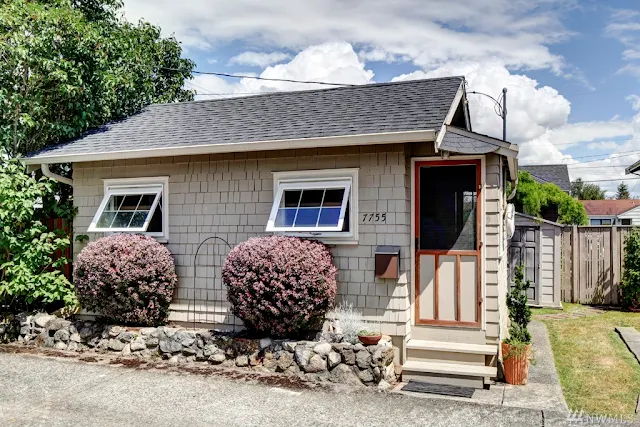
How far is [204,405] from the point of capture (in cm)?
485

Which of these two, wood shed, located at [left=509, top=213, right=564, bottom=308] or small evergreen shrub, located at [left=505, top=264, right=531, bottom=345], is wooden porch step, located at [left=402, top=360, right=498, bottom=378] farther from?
wood shed, located at [left=509, top=213, right=564, bottom=308]

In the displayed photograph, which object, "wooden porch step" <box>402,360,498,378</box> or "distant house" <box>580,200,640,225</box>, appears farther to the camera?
"distant house" <box>580,200,640,225</box>

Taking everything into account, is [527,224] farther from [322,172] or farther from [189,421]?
[189,421]

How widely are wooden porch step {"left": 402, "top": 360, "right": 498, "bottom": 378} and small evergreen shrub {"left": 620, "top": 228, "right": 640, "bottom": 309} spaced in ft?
19.1

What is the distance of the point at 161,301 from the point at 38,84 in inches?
171

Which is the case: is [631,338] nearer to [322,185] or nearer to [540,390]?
[540,390]

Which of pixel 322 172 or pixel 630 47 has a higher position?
pixel 630 47

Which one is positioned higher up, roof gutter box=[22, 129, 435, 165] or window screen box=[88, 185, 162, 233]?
roof gutter box=[22, 129, 435, 165]

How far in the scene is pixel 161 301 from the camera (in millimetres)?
6871

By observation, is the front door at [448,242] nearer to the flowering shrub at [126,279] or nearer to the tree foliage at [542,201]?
the flowering shrub at [126,279]

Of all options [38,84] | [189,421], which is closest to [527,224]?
[189,421]

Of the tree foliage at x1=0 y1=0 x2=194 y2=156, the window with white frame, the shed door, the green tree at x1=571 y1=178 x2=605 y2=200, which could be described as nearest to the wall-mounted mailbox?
the window with white frame

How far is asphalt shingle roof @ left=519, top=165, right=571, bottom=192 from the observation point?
27.4 metres

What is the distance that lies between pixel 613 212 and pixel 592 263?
36.4 meters
